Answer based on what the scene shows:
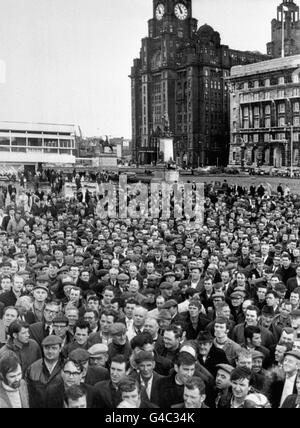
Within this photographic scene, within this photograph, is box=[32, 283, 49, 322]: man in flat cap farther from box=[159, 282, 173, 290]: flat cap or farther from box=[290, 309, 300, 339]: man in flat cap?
box=[290, 309, 300, 339]: man in flat cap

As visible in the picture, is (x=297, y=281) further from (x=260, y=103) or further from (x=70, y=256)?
(x=260, y=103)

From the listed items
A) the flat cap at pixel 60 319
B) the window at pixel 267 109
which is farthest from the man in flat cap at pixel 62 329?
the window at pixel 267 109

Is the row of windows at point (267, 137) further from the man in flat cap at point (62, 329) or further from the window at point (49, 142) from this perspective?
the man in flat cap at point (62, 329)

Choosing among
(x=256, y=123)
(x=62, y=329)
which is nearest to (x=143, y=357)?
(x=62, y=329)

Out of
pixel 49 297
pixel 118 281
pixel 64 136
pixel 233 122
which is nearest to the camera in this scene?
pixel 49 297

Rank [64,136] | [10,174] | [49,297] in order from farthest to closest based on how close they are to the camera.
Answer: [64,136] → [10,174] → [49,297]

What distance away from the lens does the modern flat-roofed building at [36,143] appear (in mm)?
28047

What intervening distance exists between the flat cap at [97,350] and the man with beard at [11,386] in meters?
0.77

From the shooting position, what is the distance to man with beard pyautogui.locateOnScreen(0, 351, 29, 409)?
14.6 feet

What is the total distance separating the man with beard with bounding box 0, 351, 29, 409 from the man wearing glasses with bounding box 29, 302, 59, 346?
1.27 m

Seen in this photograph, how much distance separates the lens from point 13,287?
717 centimetres

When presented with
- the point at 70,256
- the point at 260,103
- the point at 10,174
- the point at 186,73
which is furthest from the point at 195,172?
the point at 70,256

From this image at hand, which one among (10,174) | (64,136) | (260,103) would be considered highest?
(260,103)

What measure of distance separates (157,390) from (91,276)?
3.55 metres
